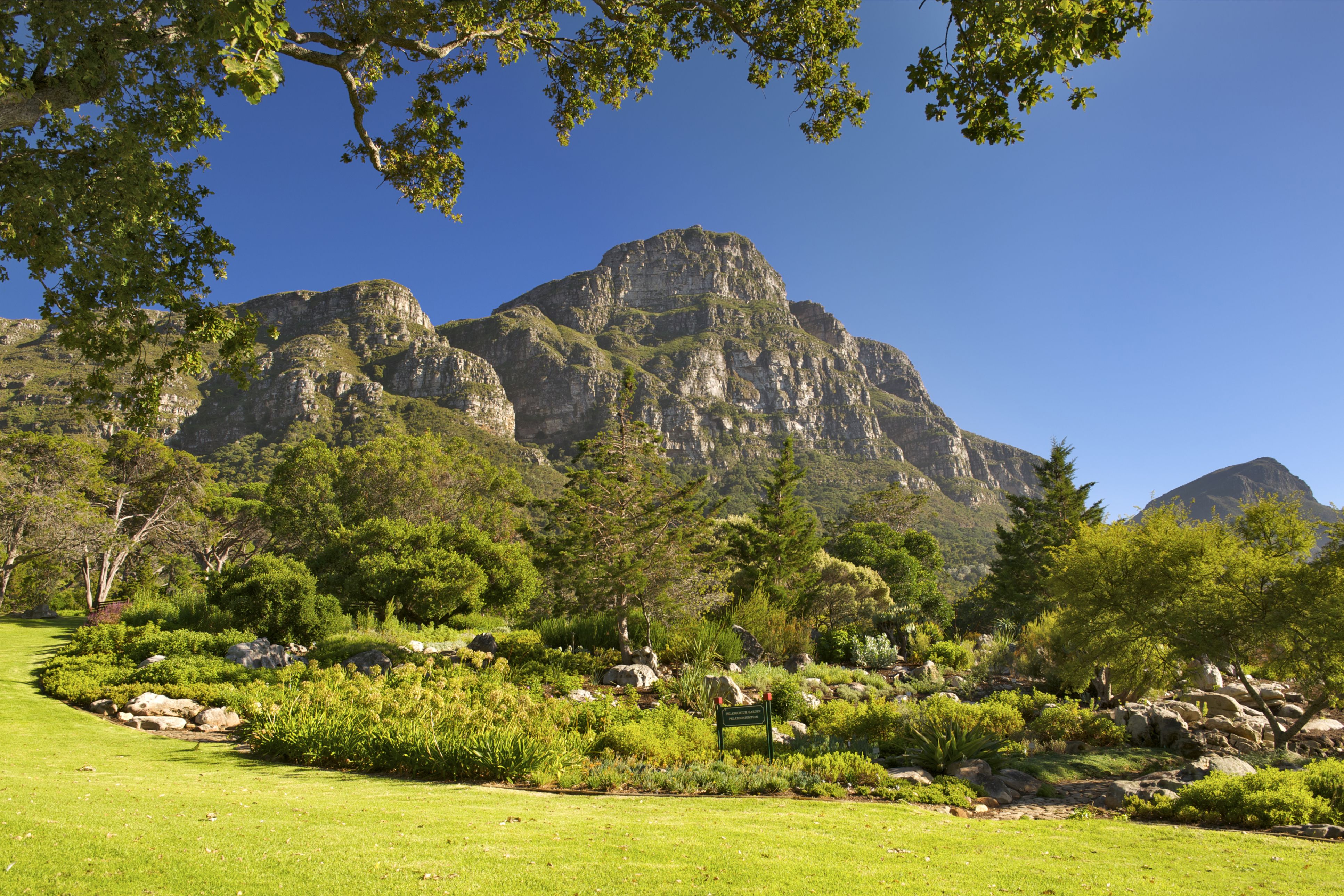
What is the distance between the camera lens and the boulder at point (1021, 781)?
790 cm

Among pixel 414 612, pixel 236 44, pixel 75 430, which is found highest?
pixel 75 430

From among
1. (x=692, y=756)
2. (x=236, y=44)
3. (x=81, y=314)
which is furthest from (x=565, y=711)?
(x=236, y=44)

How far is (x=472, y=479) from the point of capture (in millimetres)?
35906

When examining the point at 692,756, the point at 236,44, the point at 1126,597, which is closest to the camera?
the point at 236,44

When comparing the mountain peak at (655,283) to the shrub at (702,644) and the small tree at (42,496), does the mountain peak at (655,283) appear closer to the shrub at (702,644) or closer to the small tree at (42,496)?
the small tree at (42,496)

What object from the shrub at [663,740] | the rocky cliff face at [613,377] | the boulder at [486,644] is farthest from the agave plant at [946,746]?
the rocky cliff face at [613,377]

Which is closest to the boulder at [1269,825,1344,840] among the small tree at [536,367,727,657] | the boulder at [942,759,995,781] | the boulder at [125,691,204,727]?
the boulder at [942,759,995,781]

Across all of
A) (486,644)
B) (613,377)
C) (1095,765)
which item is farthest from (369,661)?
(613,377)

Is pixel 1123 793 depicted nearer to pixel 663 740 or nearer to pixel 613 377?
pixel 663 740

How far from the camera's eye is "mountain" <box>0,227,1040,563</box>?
83.4m

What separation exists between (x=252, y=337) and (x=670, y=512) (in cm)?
1040

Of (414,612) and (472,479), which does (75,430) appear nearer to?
(472,479)

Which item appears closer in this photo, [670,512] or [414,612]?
[670,512]

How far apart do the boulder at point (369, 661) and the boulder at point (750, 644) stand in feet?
28.0
